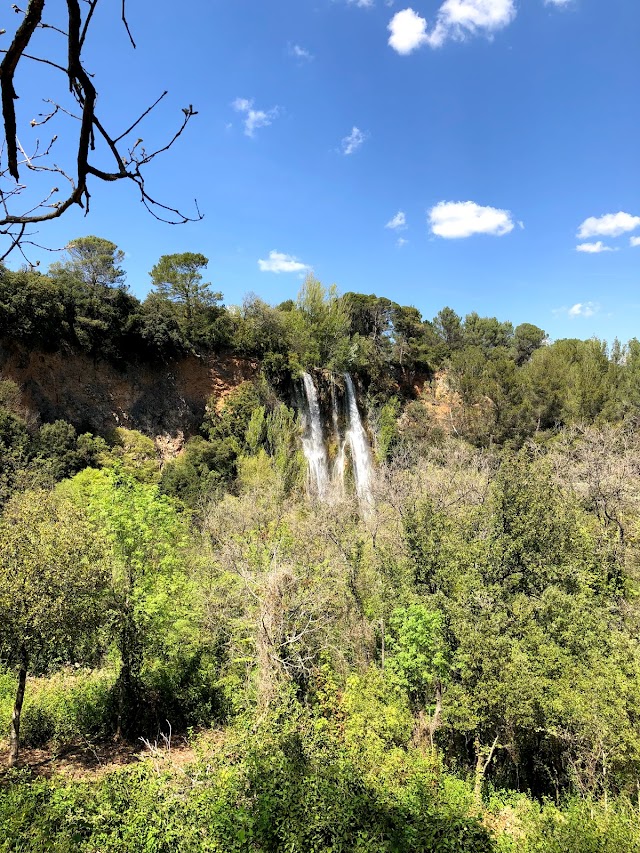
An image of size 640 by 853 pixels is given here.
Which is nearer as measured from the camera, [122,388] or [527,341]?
[122,388]

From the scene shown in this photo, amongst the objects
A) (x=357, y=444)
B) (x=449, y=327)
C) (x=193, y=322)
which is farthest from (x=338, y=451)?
(x=449, y=327)

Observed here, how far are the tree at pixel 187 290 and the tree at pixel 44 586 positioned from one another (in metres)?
22.6

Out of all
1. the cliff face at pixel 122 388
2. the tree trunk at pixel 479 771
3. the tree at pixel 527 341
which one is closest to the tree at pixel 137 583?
the tree trunk at pixel 479 771

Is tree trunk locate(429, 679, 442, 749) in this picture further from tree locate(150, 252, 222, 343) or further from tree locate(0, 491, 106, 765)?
tree locate(150, 252, 222, 343)

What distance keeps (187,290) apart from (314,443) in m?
13.6

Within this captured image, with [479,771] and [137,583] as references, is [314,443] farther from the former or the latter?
[479,771]

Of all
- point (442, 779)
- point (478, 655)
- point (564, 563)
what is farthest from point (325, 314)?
point (442, 779)

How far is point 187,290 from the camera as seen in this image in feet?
106

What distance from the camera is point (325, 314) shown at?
34750 mm

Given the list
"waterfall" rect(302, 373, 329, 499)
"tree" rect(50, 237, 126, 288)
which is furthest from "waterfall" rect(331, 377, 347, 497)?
"tree" rect(50, 237, 126, 288)

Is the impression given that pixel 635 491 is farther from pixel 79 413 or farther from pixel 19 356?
pixel 19 356

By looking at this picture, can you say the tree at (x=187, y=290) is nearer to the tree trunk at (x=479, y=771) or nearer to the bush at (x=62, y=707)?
the bush at (x=62, y=707)

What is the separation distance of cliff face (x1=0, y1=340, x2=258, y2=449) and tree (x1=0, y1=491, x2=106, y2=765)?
674 inches

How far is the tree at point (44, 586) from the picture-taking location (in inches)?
372
